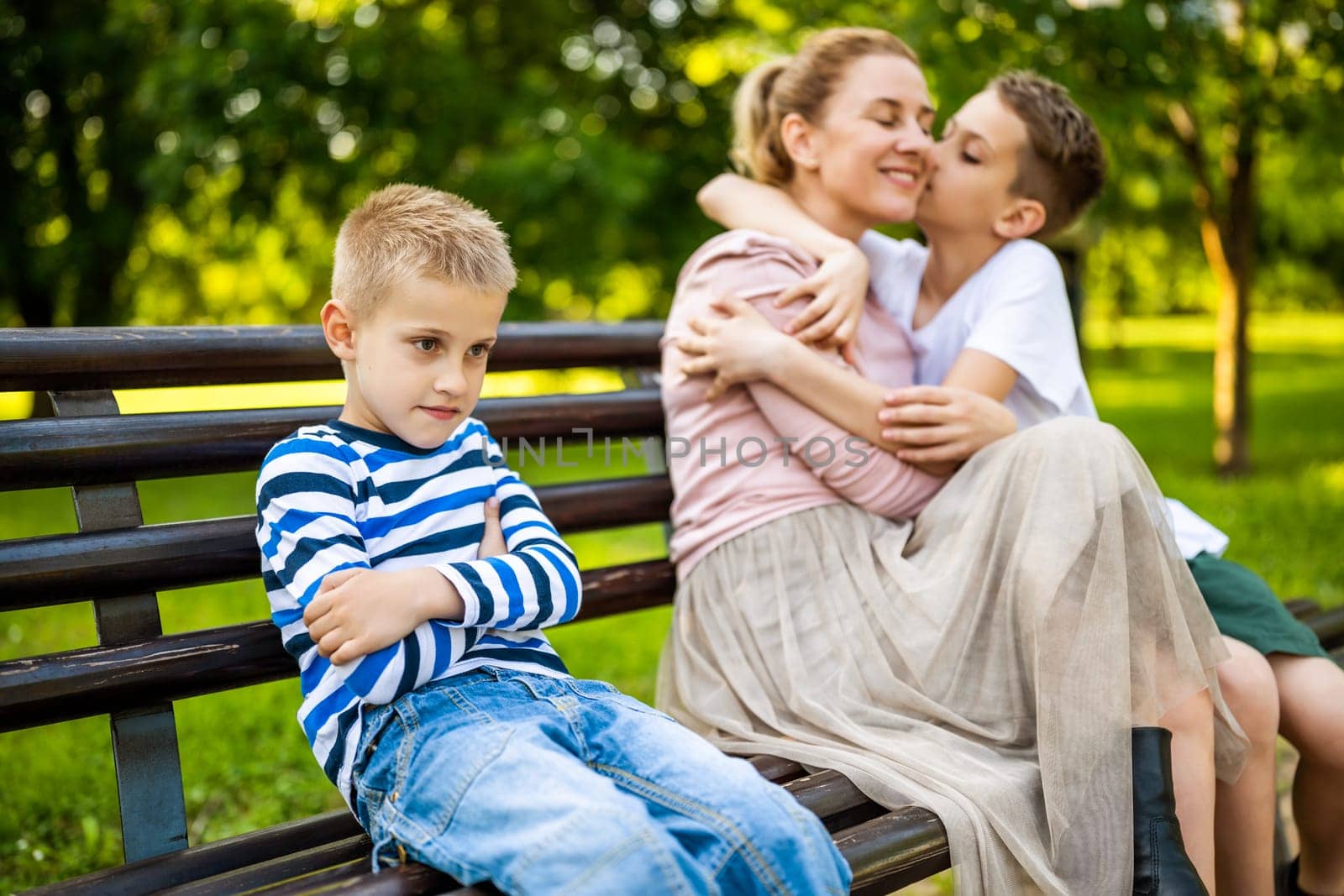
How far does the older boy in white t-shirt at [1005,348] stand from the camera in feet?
7.89

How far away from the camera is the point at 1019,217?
280 centimetres

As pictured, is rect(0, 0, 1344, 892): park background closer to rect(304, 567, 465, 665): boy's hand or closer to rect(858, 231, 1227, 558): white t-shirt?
rect(304, 567, 465, 665): boy's hand

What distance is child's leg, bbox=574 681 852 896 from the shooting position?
1.58 m

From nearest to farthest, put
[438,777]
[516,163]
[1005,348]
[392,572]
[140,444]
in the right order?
1. [438,777]
2. [392,572]
3. [140,444]
4. [1005,348]
5. [516,163]

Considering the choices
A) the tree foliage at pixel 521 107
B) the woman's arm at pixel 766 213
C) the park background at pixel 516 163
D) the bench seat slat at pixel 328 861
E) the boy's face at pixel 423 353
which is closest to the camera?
the bench seat slat at pixel 328 861

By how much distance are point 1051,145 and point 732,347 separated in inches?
38.8

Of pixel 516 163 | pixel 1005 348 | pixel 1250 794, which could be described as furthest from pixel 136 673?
pixel 516 163

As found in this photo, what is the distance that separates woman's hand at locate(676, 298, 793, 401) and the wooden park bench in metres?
0.77

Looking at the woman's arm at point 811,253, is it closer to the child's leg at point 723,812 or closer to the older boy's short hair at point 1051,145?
the older boy's short hair at point 1051,145

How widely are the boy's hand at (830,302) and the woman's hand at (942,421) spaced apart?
192 mm

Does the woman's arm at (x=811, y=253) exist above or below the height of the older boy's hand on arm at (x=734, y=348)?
above

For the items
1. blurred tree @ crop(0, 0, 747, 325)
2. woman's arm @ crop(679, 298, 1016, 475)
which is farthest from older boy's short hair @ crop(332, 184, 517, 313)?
blurred tree @ crop(0, 0, 747, 325)

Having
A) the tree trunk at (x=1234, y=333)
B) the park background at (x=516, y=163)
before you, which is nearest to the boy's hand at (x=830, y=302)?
the park background at (x=516, y=163)

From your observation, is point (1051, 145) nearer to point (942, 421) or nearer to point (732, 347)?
point (942, 421)
